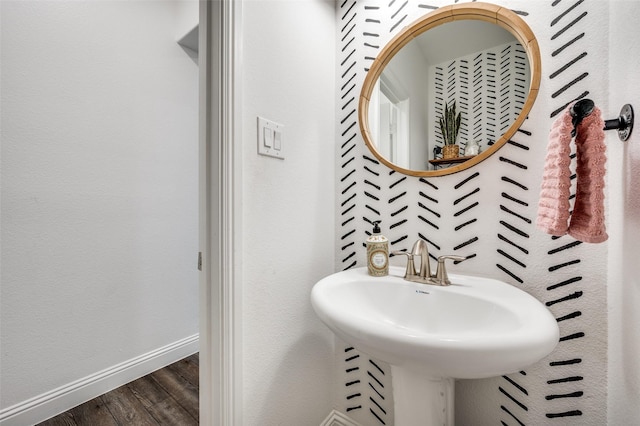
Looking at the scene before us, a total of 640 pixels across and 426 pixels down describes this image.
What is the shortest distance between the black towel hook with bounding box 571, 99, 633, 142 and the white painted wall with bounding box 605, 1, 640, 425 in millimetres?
16

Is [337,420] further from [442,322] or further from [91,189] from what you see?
[91,189]

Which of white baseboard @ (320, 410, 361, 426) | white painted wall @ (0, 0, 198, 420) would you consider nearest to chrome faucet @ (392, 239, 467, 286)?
white baseboard @ (320, 410, 361, 426)

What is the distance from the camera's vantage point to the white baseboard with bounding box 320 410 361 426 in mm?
1103

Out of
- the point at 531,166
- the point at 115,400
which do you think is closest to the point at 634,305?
the point at 531,166

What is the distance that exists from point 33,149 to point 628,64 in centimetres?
212

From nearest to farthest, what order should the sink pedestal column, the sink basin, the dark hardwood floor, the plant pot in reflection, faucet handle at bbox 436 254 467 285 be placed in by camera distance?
the sink basin < the sink pedestal column < faucet handle at bbox 436 254 467 285 < the plant pot in reflection < the dark hardwood floor

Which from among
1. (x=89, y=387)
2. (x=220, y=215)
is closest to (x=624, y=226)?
(x=220, y=215)

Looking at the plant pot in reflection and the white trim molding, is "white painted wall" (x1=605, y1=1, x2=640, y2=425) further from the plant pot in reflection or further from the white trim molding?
the white trim molding

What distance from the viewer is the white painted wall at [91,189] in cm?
118

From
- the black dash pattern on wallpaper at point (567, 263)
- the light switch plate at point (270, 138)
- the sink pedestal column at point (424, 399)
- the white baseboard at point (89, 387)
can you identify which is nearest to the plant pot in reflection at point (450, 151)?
the black dash pattern on wallpaper at point (567, 263)

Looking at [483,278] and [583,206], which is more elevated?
[583,206]

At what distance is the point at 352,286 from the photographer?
85cm

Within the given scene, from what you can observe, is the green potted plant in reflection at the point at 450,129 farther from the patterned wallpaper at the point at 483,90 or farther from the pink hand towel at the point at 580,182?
the pink hand towel at the point at 580,182

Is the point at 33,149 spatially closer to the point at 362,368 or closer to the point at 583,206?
the point at 362,368
